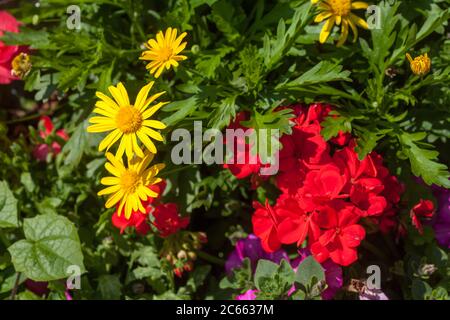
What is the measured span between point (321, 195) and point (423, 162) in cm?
28

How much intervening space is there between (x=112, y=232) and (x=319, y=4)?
3.15ft

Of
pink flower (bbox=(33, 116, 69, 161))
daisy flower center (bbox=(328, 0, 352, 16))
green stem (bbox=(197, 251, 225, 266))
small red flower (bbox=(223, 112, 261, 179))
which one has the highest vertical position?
daisy flower center (bbox=(328, 0, 352, 16))

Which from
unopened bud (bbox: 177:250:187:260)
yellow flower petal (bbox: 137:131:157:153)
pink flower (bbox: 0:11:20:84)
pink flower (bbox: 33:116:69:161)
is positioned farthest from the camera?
pink flower (bbox: 33:116:69:161)

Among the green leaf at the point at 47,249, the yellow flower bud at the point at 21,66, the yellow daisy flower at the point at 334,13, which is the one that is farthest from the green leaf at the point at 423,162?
the yellow flower bud at the point at 21,66

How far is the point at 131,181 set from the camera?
147cm

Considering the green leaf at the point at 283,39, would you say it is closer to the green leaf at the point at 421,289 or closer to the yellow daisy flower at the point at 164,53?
the yellow daisy flower at the point at 164,53

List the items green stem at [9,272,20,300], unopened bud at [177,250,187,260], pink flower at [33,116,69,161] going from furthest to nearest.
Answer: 1. pink flower at [33,116,69,161]
2. green stem at [9,272,20,300]
3. unopened bud at [177,250,187,260]

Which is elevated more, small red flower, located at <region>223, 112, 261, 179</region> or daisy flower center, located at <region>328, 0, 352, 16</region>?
daisy flower center, located at <region>328, 0, 352, 16</region>

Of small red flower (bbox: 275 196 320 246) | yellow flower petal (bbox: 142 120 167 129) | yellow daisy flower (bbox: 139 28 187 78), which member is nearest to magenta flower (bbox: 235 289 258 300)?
small red flower (bbox: 275 196 320 246)

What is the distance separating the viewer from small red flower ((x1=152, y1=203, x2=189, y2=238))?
1.65 metres

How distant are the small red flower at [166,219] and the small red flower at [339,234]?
0.43m

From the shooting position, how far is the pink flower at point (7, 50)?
1.96m

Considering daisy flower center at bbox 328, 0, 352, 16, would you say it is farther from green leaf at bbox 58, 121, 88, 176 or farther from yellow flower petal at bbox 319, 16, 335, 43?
green leaf at bbox 58, 121, 88, 176

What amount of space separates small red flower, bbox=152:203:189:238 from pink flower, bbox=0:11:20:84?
0.76 meters
